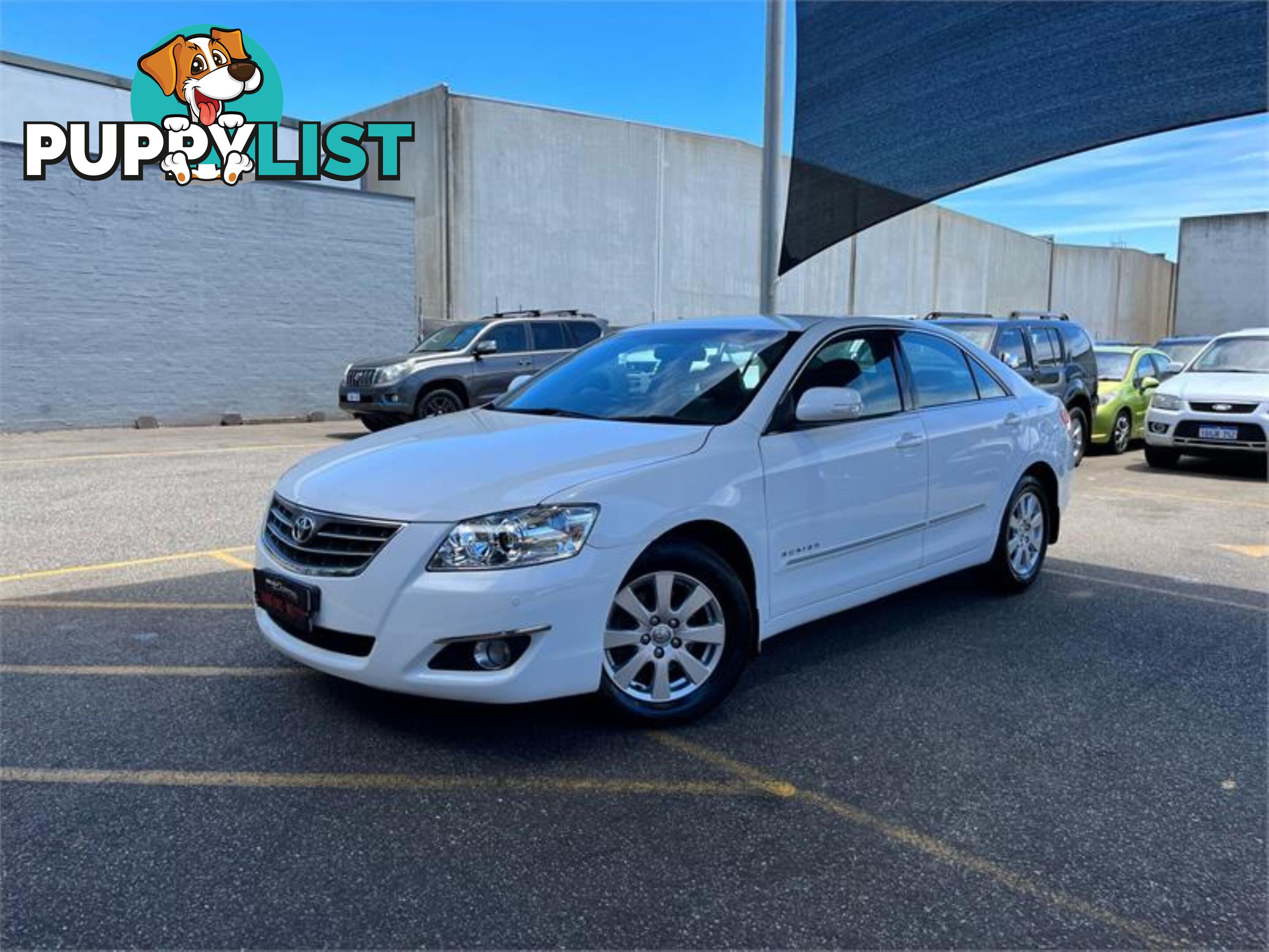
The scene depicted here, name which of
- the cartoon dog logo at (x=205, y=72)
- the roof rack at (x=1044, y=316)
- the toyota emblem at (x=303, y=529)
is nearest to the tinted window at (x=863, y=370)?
the toyota emblem at (x=303, y=529)

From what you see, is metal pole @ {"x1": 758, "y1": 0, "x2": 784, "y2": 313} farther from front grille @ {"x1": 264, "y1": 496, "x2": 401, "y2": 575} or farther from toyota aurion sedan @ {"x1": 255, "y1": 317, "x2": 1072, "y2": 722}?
front grille @ {"x1": 264, "y1": 496, "x2": 401, "y2": 575}

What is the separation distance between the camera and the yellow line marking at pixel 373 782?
3264mm

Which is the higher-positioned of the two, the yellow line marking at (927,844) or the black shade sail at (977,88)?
the black shade sail at (977,88)

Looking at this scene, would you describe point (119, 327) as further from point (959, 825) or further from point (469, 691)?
point (959, 825)

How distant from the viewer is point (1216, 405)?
11.1m

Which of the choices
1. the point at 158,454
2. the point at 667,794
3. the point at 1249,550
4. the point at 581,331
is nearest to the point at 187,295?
the point at 158,454

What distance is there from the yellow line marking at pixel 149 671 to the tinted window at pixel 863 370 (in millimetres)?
2618

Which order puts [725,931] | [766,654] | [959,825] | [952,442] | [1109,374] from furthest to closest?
[1109,374] < [952,442] < [766,654] < [959,825] < [725,931]

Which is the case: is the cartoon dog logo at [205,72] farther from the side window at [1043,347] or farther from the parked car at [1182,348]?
the parked car at [1182,348]

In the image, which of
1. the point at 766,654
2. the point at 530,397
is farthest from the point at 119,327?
the point at 766,654

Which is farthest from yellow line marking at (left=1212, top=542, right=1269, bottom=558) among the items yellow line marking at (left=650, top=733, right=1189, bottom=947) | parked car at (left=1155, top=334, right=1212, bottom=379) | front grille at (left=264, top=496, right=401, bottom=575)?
parked car at (left=1155, top=334, right=1212, bottom=379)

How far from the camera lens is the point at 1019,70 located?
6512mm

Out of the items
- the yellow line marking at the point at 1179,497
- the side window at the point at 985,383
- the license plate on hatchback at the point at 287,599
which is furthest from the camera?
the yellow line marking at the point at 1179,497

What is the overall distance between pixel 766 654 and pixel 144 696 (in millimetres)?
2759
